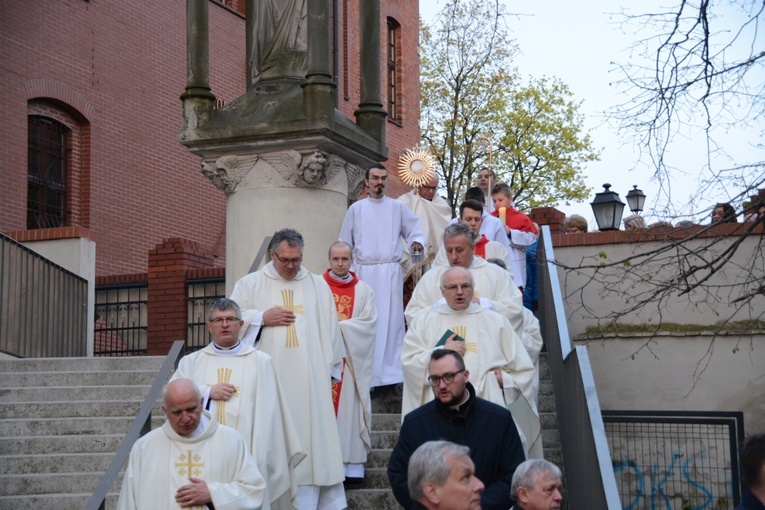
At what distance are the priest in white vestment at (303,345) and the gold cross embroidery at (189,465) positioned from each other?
1.91 metres

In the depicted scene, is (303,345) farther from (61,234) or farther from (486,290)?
(61,234)

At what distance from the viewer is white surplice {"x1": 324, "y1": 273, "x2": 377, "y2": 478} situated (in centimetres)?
1061

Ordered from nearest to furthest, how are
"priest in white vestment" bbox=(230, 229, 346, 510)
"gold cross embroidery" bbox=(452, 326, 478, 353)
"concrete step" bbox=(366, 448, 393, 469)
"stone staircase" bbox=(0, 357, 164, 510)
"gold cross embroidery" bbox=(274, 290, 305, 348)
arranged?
1. "gold cross embroidery" bbox=(452, 326, 478, 353)
2. "priest in white vestment" bbox=(230, 229, 346, 510)
3. "gold cross embroidery" bbox=(274, 290, 305, 348)
4. "stone staircase" bbox=(0, 357, 164, 510)
5. "concrete step" bbox=(366, 448, 393, 469)

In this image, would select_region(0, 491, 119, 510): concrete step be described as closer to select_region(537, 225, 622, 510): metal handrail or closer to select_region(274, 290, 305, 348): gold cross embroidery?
select_region(274, 290, 305, 348): gold cross embroidery

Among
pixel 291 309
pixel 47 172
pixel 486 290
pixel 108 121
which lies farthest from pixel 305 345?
pixel 108 121

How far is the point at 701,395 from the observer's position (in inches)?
563

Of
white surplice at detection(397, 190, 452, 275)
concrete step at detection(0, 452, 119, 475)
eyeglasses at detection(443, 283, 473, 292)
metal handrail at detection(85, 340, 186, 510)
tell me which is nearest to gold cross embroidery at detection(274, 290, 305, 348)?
metal handrail at detection(85, 340, 186, 510)

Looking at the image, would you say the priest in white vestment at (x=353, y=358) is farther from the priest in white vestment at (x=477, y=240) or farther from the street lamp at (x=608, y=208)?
the street lamp at (x=608, y=208)

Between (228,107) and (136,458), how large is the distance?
5.66 metres

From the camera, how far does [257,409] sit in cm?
919

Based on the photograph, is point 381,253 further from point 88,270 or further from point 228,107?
point 88,270

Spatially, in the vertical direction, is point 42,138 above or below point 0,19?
below

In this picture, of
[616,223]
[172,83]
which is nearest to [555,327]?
[616,223]

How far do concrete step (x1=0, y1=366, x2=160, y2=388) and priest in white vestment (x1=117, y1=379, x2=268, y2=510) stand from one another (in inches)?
172
